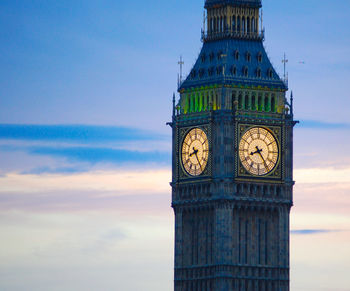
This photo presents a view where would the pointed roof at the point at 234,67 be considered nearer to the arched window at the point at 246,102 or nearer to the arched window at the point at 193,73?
the arched window at the point at 193,73

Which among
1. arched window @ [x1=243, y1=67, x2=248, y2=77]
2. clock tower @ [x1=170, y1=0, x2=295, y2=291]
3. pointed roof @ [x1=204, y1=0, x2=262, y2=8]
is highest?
pointed roof @ [x1=204, y1=0, x2=262, y2=8]

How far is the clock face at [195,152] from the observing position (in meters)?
148

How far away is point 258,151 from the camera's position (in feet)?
484

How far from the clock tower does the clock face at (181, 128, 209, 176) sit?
0.08 m

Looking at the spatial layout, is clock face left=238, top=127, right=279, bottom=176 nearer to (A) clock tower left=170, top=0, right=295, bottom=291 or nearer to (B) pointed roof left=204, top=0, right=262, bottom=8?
(A) clock tower left=170, top=0, right=295, bottom=291

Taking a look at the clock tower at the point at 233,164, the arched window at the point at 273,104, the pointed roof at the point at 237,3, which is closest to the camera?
the clock tower at the point at 233,164

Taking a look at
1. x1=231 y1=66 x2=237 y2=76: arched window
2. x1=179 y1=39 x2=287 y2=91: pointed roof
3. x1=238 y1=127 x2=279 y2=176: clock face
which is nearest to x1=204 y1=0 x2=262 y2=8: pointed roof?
x1=179 y1=39 x2=287 y2=91: pointed roof

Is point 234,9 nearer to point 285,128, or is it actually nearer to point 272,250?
point 285,128

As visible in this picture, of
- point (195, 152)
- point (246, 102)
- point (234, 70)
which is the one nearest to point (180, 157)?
point (195, 152)

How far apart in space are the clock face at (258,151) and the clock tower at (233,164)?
78 mm

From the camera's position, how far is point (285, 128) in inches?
5856

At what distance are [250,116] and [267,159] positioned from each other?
365 cm

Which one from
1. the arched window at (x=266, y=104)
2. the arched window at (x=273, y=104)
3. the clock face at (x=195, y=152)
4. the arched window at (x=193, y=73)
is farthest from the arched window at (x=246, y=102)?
the arched window at (x=193, y=73)

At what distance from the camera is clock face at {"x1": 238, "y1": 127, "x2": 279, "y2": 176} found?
147 meters
